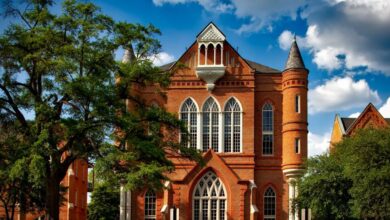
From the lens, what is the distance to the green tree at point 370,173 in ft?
128

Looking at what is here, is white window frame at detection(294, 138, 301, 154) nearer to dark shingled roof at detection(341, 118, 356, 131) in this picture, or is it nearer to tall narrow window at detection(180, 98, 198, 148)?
tall narrow window at detection(180, 98, 198, 148)

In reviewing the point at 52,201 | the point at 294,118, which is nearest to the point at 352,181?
the point at 294,118

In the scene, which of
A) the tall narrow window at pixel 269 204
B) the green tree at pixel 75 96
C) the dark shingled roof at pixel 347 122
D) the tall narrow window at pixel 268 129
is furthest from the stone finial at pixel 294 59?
the green tree at pixel 75 96

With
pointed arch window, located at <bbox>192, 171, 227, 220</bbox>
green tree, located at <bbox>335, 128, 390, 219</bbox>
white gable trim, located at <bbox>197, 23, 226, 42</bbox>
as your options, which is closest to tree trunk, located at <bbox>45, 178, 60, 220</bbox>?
green tree, located at <bbox>335, 128, 390, 219</bbox>

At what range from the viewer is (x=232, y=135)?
5284cm

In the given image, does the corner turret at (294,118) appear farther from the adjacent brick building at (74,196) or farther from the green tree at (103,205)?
the green tree at (103,205)

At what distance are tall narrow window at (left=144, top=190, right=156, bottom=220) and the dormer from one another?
32.6ft

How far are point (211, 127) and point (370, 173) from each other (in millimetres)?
16943

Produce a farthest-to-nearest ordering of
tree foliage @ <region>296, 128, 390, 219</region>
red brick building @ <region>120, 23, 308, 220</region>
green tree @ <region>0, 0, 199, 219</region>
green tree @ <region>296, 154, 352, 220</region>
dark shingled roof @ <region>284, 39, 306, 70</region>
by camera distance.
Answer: dark shingled roof @ <region>284, 39, 306, 70</region> < red brick building @ <region>120, 23, 308, 220</region> < green tree @ <region>296, 154, 352, 220</region> < tree foliage @ <region>296, 128, 390, 219</region> < green tree @ <region>0, 0, 199, 219</region>

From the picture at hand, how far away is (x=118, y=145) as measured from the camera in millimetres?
29266

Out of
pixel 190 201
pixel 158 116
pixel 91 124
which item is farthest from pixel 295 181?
pixel 91 124

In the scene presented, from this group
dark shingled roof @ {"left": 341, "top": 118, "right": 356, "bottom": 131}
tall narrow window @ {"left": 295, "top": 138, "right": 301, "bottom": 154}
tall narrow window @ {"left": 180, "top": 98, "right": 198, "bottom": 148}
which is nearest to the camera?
tall narrow window @ {"left": 295, "top": 138, "right": 301, "bottom": 154}

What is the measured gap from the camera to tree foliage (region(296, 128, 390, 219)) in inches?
1550

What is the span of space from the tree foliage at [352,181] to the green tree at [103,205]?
30.4 metres
